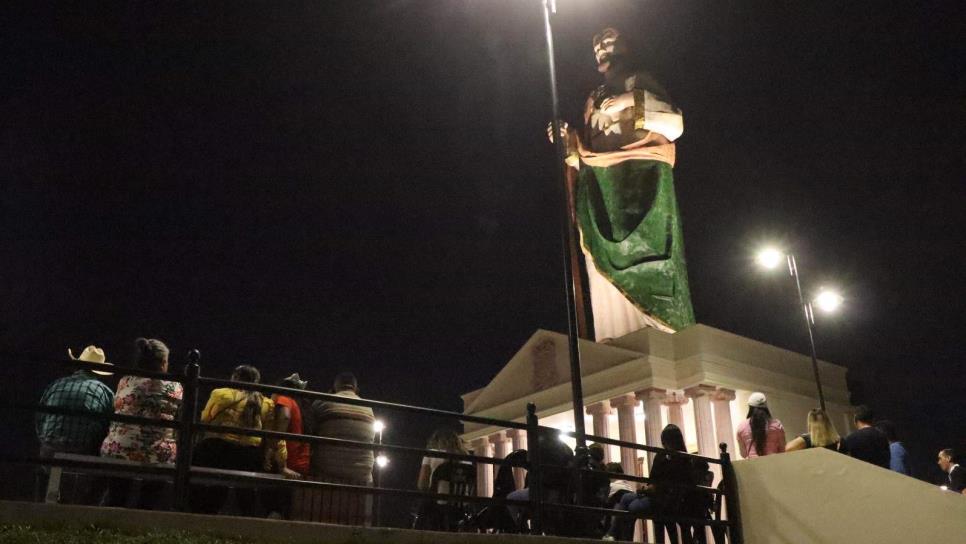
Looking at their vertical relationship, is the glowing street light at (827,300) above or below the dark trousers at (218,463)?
above

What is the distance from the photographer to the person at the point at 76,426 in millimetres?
5996

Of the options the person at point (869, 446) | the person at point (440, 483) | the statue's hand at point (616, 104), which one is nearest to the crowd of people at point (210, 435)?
the person at point (440, 483)

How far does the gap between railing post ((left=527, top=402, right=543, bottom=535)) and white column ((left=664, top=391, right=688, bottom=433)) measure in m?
18.0

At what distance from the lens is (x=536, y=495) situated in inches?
268

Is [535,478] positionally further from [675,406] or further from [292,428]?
[675,406]

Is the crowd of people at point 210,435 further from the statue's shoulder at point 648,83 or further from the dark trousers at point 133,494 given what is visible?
the statue's shoulder at point 648,83

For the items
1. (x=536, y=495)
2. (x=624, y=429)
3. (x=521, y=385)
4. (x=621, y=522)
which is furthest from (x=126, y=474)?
(x=521, y=385)

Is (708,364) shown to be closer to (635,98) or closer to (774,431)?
(635,98)

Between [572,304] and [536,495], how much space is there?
3330 millimetres

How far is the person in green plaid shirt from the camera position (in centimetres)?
599

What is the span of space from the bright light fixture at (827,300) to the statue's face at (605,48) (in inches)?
513

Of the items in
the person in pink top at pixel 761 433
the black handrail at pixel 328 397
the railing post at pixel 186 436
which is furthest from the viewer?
the person in pink top at pixel 761 433

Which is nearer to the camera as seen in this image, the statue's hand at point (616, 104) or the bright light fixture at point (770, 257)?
the bright light fixture at point (770, 257)

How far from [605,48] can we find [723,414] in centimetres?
1416
